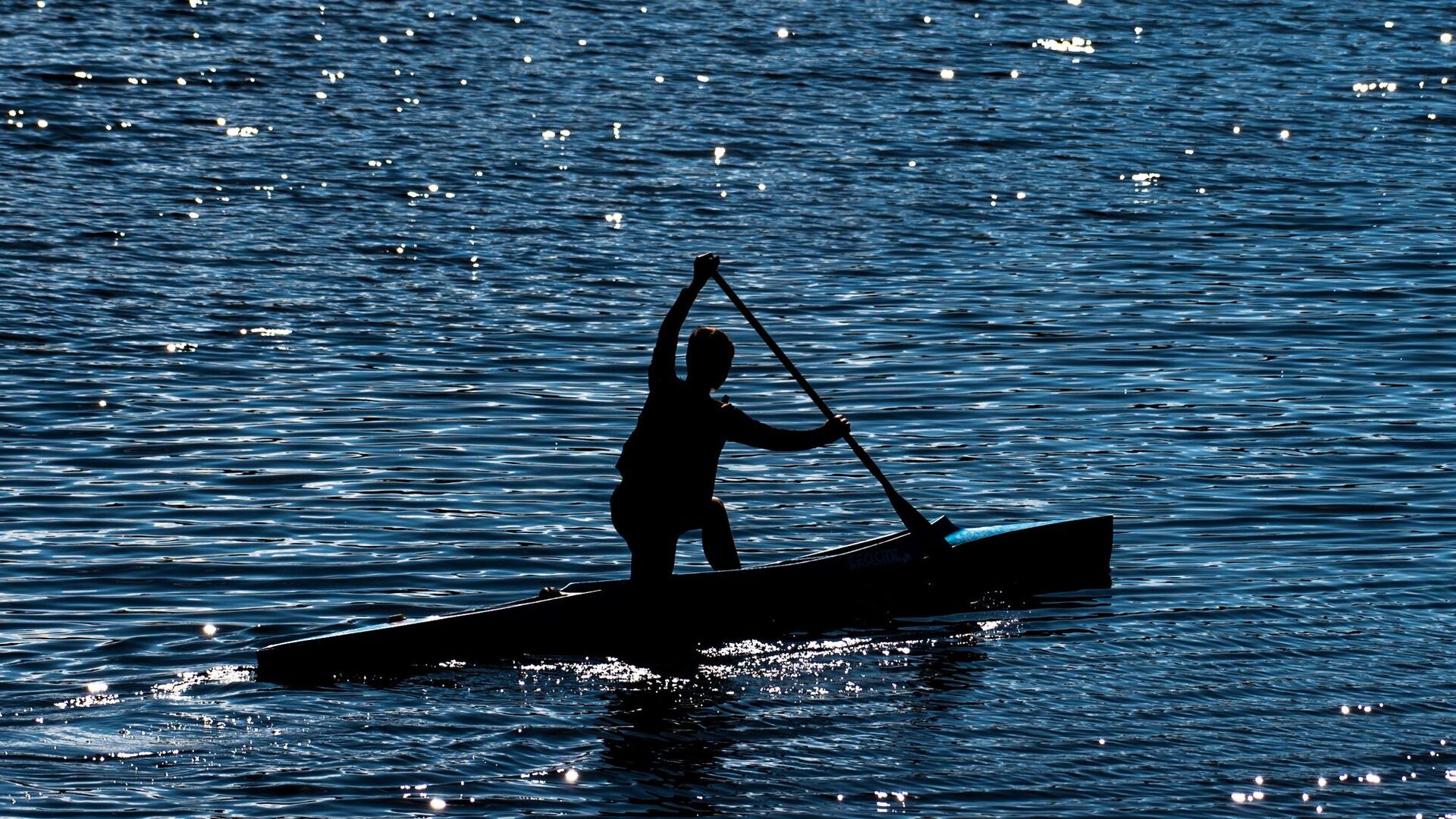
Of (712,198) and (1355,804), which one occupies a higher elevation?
(712,198)

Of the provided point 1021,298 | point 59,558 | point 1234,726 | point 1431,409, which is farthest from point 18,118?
point 1234,726

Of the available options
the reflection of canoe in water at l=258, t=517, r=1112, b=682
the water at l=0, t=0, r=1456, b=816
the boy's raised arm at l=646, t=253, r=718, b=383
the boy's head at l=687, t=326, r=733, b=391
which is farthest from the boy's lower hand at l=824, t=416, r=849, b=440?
the water at l=0, t=0, r=1456, b=816

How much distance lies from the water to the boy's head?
62.0 inches

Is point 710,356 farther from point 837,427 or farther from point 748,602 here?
point 748,602

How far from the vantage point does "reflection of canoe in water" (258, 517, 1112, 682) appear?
Result: 1145 centimetres

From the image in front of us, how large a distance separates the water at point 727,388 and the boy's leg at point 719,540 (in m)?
0.74

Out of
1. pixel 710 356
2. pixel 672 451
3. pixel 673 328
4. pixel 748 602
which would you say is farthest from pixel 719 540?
pixel 673 328

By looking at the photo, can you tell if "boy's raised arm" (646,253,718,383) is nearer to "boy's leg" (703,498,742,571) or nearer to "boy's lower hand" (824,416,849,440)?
"boy's leg" (703,498,742,571)

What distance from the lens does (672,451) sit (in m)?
12.2

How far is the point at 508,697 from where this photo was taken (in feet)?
36.8

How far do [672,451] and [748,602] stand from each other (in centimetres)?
98

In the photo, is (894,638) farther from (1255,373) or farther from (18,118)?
(18,118)

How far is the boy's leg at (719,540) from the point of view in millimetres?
12523

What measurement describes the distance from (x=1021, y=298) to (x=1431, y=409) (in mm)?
4968
